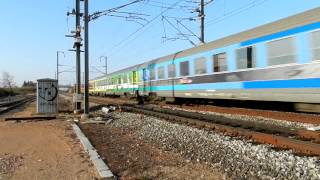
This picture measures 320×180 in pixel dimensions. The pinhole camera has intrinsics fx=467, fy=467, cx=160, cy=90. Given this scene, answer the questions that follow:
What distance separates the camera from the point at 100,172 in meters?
7.50

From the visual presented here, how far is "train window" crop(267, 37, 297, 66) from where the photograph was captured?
1356 cm

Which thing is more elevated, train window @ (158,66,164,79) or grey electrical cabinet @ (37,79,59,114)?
train window @ (158,66,164,79)

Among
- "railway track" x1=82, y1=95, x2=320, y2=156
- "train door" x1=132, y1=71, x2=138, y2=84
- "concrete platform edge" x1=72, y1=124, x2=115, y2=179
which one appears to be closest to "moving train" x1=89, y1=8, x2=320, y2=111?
"railway track" x1=82, y1=95, x2=320, y2=156

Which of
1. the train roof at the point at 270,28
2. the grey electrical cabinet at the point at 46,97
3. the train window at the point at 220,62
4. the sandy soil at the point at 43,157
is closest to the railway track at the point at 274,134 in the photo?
the train roof at the point at 270,28

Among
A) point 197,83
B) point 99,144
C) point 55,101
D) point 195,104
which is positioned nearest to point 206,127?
point 99,144

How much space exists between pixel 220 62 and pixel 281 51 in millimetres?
4944

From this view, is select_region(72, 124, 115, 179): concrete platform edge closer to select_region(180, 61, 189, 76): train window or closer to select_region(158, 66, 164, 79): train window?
select_region(180, 61, 189, 76): train window

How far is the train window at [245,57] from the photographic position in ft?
52.6

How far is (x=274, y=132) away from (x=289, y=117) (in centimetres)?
340

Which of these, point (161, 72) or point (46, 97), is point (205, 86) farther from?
point (46, 97)

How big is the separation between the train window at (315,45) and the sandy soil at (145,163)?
5194 millimetres

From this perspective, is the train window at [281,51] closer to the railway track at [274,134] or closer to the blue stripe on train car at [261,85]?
the blue stripe on train car at [261,85]

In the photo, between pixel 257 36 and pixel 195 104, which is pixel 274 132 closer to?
pixel 257 36

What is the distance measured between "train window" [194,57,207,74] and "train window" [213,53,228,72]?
116cm
